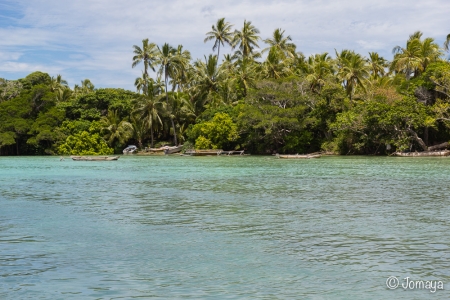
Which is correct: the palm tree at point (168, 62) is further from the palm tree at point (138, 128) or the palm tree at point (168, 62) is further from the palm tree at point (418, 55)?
the palm tree at point (418, 55)

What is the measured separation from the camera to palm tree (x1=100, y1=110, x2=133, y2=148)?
58562 mm

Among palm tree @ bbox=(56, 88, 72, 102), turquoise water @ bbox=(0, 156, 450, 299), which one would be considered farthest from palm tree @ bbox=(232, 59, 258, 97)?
turquoise water @ bbox=(0, 156, 450, 299)

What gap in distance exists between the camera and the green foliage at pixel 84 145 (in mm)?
56938

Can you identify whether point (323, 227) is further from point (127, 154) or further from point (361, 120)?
point (127, 154)

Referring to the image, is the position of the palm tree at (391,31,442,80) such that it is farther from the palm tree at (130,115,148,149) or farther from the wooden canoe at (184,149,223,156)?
the palm tree at (130,115,148,149)

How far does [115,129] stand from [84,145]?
4.22 m

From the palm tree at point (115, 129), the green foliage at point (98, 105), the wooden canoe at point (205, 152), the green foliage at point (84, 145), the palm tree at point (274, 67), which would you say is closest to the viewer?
the wooden canoe at point (205, 152)

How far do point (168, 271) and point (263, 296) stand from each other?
64.8 inches

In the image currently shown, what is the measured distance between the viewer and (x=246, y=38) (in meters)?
61.3

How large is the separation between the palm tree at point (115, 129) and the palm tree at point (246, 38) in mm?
16814

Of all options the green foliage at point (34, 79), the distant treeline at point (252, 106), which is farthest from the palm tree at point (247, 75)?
the green foliage at point (34, 79)

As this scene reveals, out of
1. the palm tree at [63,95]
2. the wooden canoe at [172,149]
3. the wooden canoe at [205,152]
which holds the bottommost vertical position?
the wooden canoe at [205,152]

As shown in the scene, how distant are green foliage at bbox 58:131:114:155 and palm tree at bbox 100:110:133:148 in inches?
51.4

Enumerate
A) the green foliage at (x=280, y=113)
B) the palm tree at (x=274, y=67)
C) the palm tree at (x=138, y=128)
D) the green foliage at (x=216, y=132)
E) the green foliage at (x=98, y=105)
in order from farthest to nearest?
the green foliage at (x=98, y=105) < the palm tree at (x=138, y=128) < the palm tree at (x=274, y=67) < the green foliage at (x=216, y=132) < the green foliage at (x=280, y=113)
